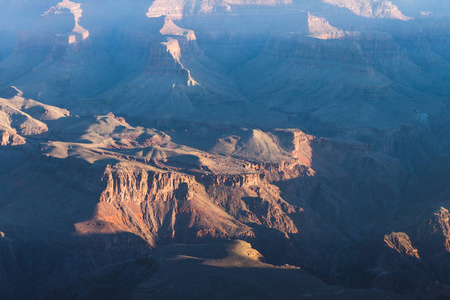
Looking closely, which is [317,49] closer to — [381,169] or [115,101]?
[115,101]

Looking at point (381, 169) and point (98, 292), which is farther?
point (381, 169)

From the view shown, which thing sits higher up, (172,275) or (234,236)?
(172,275)

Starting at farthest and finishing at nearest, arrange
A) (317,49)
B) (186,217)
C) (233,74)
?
(233,74)
(317,49)
(186,217)

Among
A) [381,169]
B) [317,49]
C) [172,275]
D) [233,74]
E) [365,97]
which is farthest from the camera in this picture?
[233,74]

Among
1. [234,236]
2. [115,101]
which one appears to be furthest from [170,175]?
[115,101]

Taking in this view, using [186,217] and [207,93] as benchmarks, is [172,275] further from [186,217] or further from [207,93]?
[207,93]

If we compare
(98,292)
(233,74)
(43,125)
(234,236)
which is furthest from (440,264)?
(233,74)
